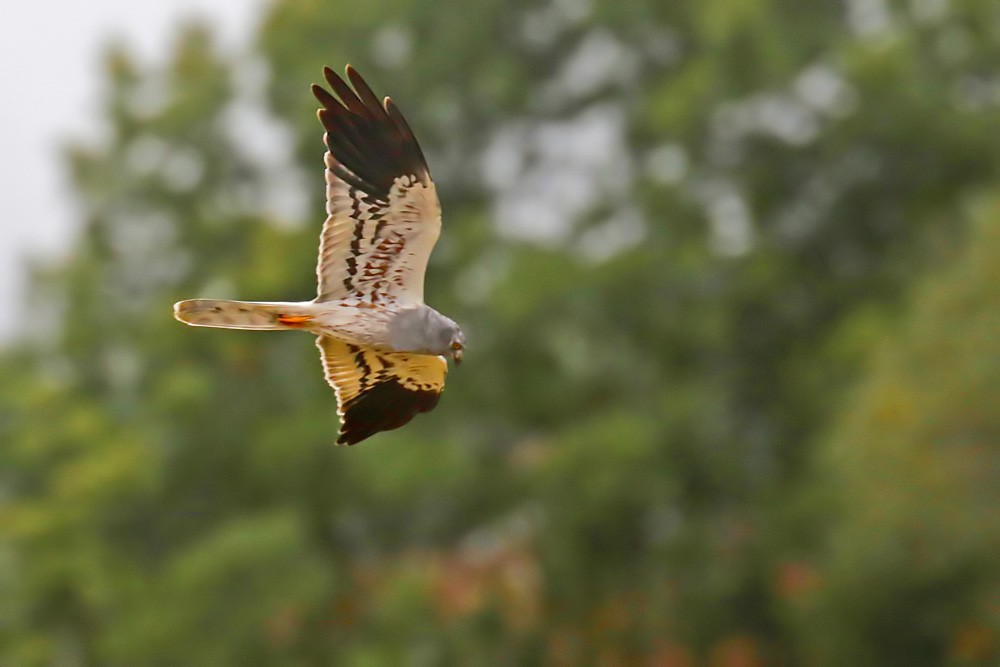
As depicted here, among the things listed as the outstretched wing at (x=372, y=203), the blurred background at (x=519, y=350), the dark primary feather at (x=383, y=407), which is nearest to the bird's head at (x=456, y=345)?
the outstretched wing at (x=372, y=203)

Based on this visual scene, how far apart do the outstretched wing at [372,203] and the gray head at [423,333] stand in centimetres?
6

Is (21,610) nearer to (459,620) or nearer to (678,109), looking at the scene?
(459,620)

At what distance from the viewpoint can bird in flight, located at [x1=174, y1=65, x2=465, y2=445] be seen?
6262mm

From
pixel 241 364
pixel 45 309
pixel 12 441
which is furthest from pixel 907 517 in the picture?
pixel 45 309

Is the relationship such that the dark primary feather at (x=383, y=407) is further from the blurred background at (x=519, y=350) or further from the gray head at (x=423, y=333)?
the blurred background at (x=519, y=350)

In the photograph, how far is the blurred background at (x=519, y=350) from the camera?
1955 cm

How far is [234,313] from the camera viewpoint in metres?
6.26

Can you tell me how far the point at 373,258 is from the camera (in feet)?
21.5

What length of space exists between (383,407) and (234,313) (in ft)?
3.27

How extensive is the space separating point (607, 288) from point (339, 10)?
17.8ft

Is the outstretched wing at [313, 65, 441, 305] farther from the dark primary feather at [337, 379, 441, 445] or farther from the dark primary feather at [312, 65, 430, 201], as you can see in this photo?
the dark primary feather at [337, 379, 441, 445]

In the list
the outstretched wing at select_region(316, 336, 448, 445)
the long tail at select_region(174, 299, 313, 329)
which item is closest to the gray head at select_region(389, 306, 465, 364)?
the outstretched wing at select_region(316, 336, 448, 445)

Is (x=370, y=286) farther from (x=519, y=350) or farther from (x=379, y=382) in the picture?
(x=519, y=350)

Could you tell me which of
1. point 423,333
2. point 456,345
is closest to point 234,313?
point 423,333
